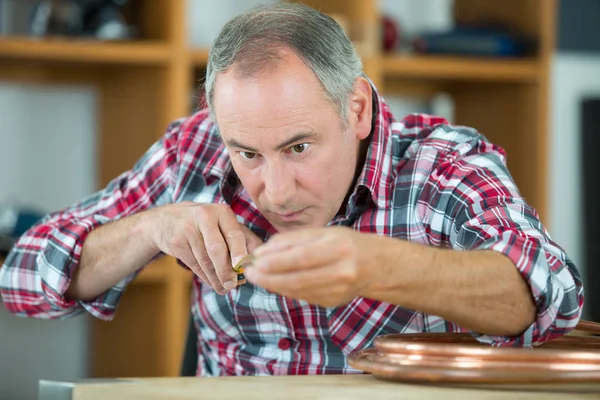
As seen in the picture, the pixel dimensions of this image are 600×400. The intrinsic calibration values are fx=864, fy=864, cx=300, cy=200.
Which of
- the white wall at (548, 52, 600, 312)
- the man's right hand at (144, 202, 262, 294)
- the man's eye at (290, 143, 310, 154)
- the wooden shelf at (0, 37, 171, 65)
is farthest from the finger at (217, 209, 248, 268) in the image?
the white wall at (548, 52, 600, 312)

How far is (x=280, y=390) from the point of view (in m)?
0.92

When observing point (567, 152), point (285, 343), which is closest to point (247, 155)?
point (285, 343)

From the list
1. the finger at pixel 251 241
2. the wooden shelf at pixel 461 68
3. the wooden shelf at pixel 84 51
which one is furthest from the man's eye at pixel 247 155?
the wooden shelf at pixel 461 68

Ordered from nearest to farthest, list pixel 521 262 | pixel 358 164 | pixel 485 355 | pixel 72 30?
pixel 485 355, pixel 521 262, pixel 358 164, pixel 72 30

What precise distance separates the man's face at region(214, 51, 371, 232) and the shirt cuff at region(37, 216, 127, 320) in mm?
385

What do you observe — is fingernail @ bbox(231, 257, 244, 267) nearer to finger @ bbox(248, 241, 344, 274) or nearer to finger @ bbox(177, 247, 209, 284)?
finger @ bbox(177, 247, 209, 284)

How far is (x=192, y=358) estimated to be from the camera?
1.59 m

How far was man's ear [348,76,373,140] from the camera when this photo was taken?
141cm

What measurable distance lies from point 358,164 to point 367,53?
124 cm

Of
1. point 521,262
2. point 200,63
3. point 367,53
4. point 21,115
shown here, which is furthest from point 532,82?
point 521,262

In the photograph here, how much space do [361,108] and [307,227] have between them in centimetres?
22

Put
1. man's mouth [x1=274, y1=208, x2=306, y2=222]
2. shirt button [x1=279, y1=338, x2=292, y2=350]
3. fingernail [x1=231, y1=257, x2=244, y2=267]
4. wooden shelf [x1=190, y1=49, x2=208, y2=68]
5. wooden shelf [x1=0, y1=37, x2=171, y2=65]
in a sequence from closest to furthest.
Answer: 1. fingernail [x1=231, y1=257, x2=244, y2=267]
2. man's mouth [x1=274, y1=208, x2=306, y2=222]
3. shirt button [x1=279, y1=338, x2=292, y2=350]
4. wooden shelf [x1=0, y1=37, x2=171, y2=65]
5. wooden shelf [x1=190, y1=49, x2=208, y2=68]

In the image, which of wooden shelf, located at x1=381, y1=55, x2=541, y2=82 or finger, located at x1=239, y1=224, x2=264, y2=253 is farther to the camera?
wooden shelf, located at x1=381, y1=55, x2=541, y2=82

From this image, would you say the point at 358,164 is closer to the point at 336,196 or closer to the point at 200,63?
the point at 336,196
